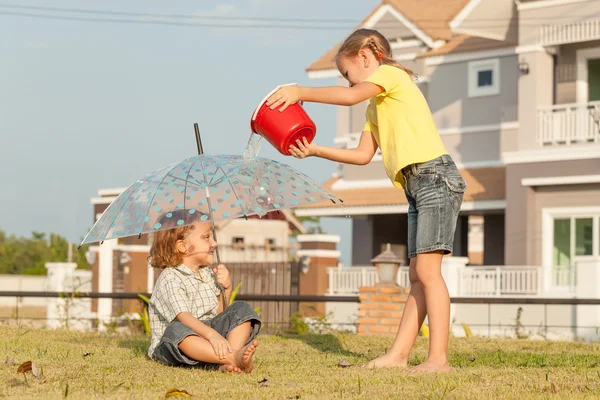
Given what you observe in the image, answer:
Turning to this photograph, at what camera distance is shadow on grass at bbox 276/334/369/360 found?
819cm

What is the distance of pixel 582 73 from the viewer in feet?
75.0

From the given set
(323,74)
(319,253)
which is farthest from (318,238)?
(323,74)

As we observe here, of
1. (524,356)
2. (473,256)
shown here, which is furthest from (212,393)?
(473,256)

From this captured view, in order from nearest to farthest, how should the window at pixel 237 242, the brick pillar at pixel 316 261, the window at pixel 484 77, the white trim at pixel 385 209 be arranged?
the white trim at pixel 385 209
the brick pillar at pixel 316 261
the window at pixel 484 77
the window at pixel 237 242

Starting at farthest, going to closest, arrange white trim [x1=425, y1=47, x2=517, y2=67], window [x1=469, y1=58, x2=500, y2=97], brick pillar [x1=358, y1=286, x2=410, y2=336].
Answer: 1. window [x1=469, y1=58, x2=500, y2=97]
2. white trim [x1=425, y1=47, x2=517, y2=67]
3. brick pillar [x1=358, y1=286, x2=410, y2=336]

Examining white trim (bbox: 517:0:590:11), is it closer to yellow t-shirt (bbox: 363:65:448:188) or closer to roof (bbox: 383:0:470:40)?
roof (bbox: 383:0:470:40)

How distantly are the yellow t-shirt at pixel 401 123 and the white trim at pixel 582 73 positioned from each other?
16.9 meters

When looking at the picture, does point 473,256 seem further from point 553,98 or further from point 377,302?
point 377,302

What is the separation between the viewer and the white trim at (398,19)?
26375mm

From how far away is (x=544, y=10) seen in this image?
23.0 meters

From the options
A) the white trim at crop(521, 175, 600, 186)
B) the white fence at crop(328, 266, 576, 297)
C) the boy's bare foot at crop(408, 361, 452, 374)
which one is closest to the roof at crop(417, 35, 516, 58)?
the white trim at crop(521, 175, 600, 186)

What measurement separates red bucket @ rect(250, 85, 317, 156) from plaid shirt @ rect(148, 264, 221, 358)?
4.17 feet

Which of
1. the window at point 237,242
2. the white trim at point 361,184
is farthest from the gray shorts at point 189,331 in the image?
the window at point 237,242

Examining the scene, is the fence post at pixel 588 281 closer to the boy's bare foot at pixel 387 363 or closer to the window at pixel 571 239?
the window at pixel 571 239
